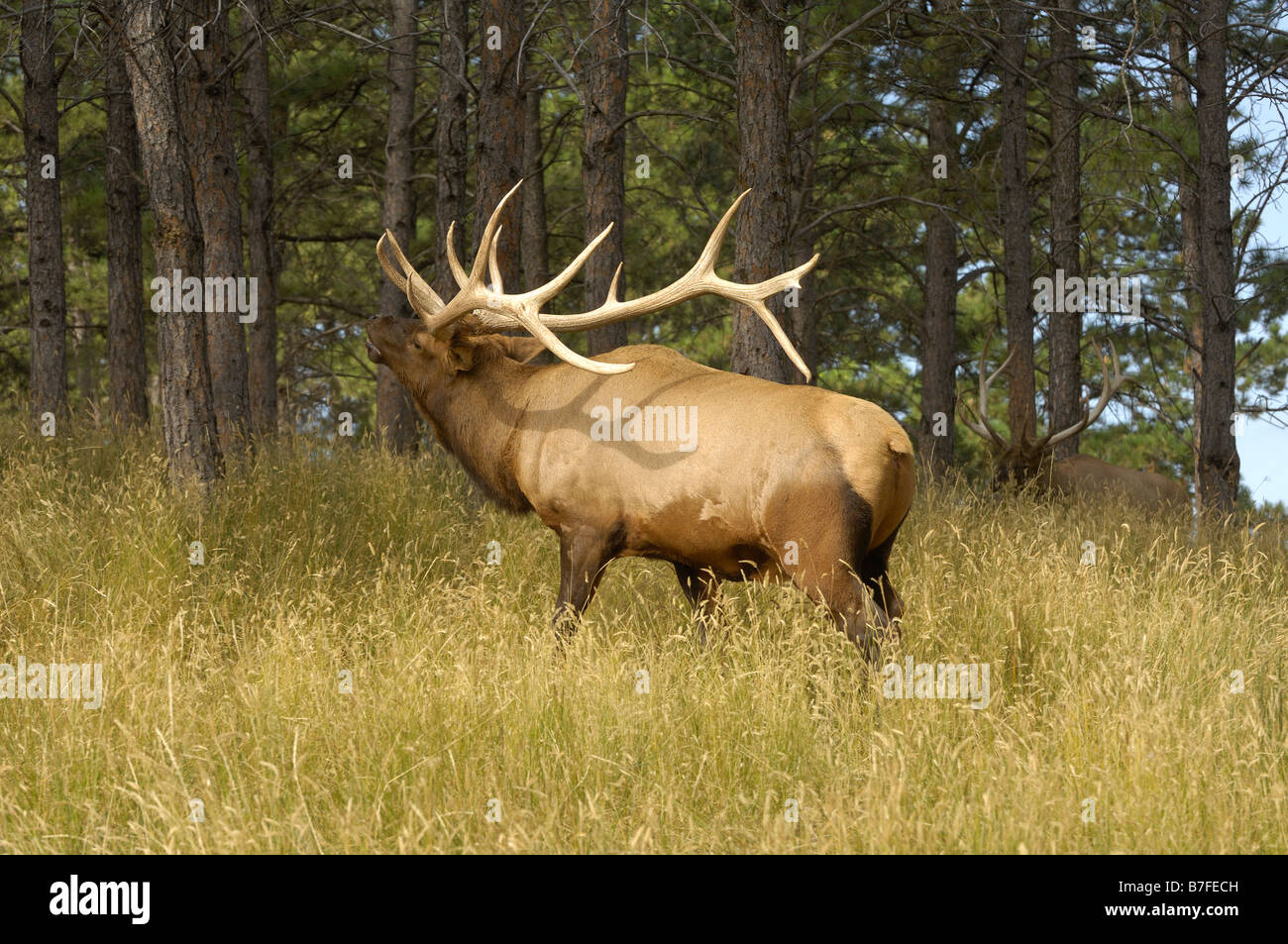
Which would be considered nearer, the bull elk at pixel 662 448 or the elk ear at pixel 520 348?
the bull elk at pixel 662 448

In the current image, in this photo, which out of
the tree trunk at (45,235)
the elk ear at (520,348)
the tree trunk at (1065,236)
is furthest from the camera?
the tree trunk at (1065,236)

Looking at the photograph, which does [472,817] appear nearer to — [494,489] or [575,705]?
[575,705]

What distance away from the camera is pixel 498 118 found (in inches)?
331

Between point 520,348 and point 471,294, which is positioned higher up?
point 471,294

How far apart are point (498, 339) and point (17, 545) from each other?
8.70ft

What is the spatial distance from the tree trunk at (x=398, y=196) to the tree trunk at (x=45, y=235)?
3.18 meters

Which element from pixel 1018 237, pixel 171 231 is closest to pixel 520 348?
pixel 171 231

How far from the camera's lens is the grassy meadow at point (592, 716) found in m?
3.56

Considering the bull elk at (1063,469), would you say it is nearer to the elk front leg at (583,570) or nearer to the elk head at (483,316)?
the elk head at (483,316)

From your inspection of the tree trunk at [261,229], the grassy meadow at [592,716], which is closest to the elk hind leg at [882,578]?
the grassy meadow at [592,716]

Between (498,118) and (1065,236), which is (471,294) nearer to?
(498,118)

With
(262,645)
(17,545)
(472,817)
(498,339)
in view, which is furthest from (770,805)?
(17,545)

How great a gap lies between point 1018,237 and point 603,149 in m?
4.27

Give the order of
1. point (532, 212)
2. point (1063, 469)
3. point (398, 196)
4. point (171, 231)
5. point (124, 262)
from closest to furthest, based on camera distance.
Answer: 1. point (171, 231)
2. point (1063, 469)
3. point (124, 262)
4. point (398, 196)
5. point (532, 212)
